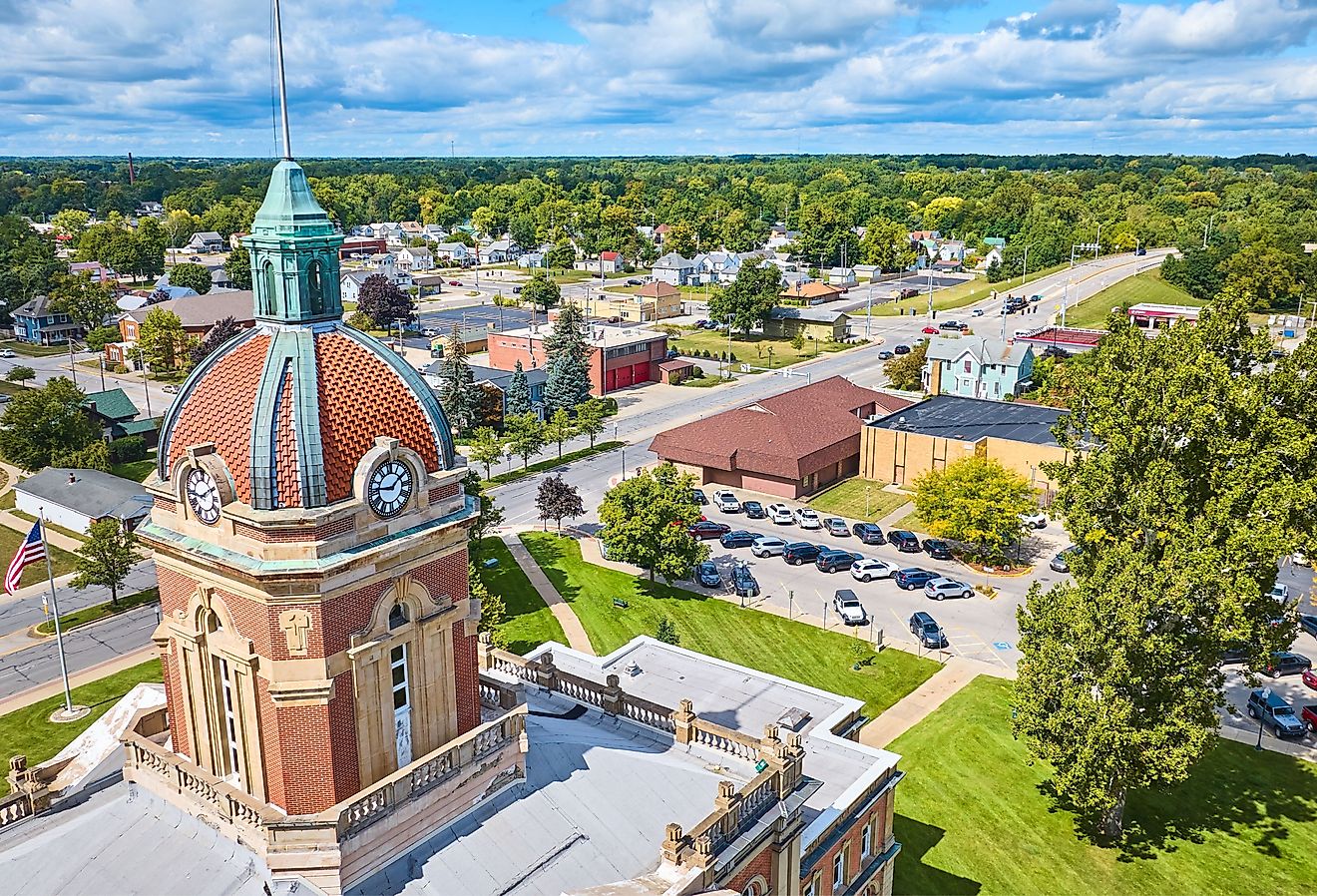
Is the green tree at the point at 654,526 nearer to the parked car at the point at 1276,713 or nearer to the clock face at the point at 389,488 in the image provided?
the parked car at the point at 1276,713

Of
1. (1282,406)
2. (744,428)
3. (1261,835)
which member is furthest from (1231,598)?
(744,428)

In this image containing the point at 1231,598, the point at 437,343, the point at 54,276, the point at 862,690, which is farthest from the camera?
the point at 54,276

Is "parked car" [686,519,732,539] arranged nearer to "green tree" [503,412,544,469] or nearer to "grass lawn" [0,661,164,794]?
"green tree" [503,412,544,469]

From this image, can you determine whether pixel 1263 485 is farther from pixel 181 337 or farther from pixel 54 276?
pixel 54 276

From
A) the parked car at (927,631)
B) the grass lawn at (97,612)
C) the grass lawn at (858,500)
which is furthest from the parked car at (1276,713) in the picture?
the grass lawn at (97,612)

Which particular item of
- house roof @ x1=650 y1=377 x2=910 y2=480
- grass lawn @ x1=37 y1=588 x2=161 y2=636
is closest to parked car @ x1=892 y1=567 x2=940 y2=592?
house roof @ x1=650 y1=377 x2=910 y2=480

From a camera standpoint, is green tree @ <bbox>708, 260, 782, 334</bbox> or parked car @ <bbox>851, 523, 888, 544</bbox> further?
green tree @ <bbox>708, 260, 782, 334</bbox>
